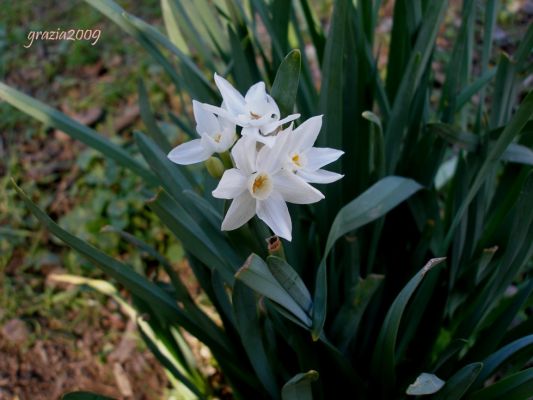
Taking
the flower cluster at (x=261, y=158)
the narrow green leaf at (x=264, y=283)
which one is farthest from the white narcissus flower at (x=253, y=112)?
the narrow green leaf at (x=264, y=283)

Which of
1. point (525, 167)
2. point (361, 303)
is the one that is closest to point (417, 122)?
point (525, 167)

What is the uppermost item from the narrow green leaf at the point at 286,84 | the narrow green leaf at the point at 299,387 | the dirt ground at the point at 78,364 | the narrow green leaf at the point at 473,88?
the narrow green leaf at the point at 286,84

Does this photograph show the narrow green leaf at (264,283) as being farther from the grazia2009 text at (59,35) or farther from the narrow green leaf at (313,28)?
the grazia2009 text at (59,35)

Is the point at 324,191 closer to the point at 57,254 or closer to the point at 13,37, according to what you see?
the point at 57,254

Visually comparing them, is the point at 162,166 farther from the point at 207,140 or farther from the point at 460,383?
the point at 460,383

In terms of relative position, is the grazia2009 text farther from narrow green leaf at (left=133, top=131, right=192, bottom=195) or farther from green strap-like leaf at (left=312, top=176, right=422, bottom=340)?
green strap-like leaf at (left=312, top=176, right=422, bottom=340)

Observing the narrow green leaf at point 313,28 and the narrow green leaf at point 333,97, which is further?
the narrow green leaf at point 313,28

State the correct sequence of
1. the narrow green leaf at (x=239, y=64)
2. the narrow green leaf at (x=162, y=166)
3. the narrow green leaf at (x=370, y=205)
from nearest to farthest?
the narrow green leaf at (x=370, y=205) → the narrow green leaf at (x=162, y=166) → the narrow green leaf at (x=239, y=64)

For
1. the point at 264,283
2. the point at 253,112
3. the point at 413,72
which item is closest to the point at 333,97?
the point at 413,72
